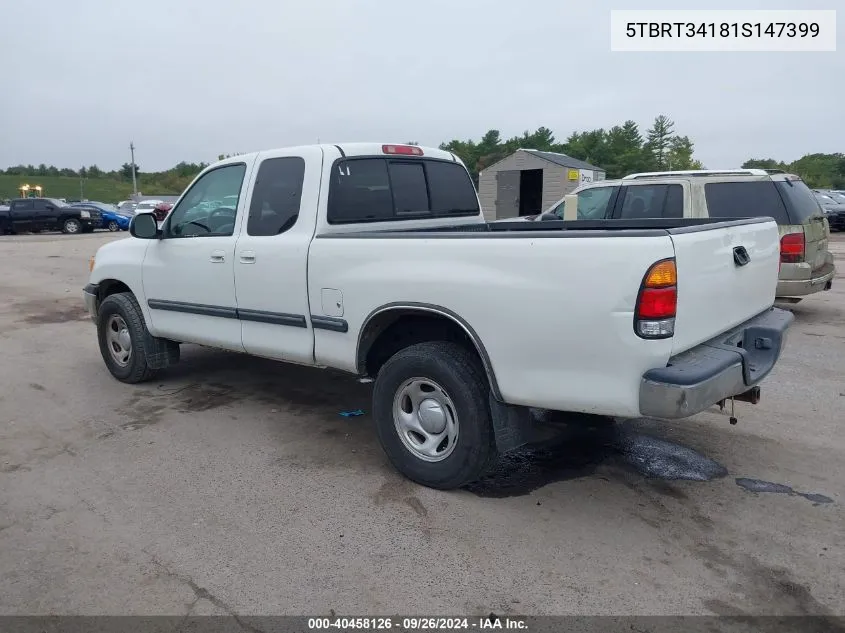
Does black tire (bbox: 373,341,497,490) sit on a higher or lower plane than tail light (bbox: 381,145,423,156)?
lower

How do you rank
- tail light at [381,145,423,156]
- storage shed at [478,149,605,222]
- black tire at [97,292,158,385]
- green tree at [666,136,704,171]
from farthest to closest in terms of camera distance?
green tree at [666,136,704,171] → storage shed at [478,149,605,222] → black tire at [97,292,158,385] → tail light at [381,145,423,156]

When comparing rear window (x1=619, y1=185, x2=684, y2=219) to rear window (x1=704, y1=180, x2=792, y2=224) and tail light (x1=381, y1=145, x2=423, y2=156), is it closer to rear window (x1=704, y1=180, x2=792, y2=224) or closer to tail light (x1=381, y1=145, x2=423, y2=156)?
rear window (x1=704, y1=180, x2=792, y2=224)

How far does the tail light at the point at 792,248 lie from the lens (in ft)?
26.2

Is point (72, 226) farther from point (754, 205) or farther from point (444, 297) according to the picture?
point (444, 297)

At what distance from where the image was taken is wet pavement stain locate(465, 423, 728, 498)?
13.4ft

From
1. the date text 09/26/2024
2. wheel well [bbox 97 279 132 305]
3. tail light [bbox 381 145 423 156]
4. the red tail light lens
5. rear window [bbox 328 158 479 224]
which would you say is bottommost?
the date text 09/26/2024

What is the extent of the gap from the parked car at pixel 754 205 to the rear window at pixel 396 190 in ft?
10.9

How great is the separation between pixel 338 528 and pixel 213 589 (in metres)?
0.73

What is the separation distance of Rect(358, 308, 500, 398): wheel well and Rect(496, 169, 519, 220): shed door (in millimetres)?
24800

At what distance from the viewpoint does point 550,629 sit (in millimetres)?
2711

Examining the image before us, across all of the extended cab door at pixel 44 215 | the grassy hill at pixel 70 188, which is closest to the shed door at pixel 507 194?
the extended cab door at pixel 44 215

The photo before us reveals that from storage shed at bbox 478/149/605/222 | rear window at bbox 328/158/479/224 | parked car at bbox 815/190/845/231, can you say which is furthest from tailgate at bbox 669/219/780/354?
parked car at bbox 815/190/845/231

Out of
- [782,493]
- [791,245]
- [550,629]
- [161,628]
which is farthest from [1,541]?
[791,245]

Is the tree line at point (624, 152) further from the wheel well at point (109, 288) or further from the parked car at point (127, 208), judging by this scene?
the wheel well at point (109, 288)
